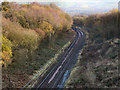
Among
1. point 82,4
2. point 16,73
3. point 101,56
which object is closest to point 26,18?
point 16,73

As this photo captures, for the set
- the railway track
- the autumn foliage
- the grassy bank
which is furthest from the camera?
the autumn foliage

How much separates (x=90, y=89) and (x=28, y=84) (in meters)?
9.37

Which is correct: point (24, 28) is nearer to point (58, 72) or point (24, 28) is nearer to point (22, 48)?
point (22, 48)

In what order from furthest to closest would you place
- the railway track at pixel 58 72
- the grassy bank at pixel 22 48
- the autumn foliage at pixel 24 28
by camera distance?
the autumn foliage at pixel 24 28
the grassy bank at pixel 22 48
the railway track at pixel 58 72

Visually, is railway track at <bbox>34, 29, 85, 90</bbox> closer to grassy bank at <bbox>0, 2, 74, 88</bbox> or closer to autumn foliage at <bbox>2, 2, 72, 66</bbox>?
grassy bank at <bbox>0, 2, 74, 88</bbox>

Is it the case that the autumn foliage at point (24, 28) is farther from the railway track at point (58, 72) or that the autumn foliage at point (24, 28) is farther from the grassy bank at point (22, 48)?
the railway track at point (58, 72)

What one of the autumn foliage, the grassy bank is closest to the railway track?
the grassy bank

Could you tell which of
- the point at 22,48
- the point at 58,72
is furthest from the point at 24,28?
the point at 58,72

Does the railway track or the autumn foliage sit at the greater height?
the autumn foliage

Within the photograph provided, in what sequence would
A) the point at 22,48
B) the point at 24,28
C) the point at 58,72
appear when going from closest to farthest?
1. the point at 58,72
2. the point at 22,48
3. the point at 24,28

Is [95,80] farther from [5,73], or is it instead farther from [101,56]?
[5,73]

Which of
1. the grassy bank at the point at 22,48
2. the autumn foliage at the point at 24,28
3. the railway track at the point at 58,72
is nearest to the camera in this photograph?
the railway track at the point at 58,72

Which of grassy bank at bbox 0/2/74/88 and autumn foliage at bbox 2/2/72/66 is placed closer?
grassy bank at bbox 0/2/74/88

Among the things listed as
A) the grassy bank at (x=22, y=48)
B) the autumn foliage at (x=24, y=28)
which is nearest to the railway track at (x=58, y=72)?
the grassy bank at (x=22, y=48)
